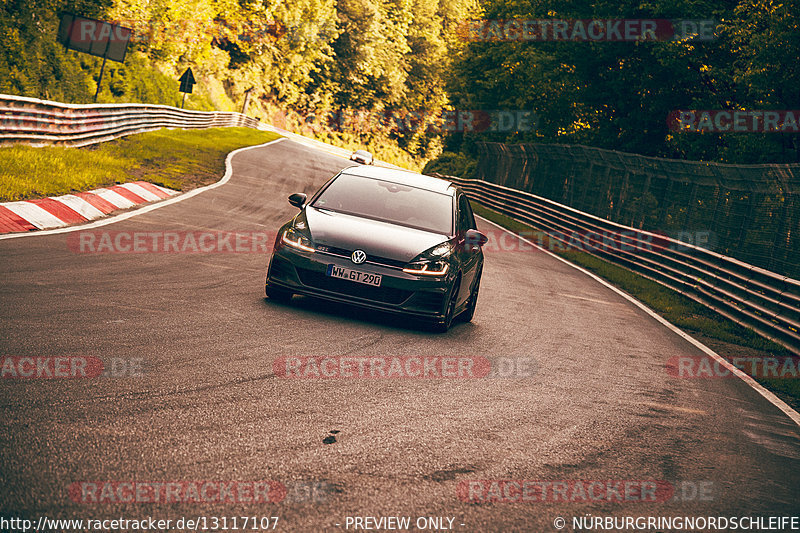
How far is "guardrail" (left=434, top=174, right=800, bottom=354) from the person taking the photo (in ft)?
41.7

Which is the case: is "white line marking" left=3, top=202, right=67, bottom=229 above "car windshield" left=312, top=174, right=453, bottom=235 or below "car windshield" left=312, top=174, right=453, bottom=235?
below

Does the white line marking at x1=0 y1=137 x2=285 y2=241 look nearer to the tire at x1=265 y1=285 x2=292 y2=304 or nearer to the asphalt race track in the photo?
the asphalt race track

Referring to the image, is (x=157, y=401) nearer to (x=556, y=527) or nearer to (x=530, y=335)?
(x=556, y=527)

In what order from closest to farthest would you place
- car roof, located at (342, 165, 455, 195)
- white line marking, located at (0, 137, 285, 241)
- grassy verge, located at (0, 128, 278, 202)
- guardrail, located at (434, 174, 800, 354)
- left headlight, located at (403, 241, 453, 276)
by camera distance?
1. left headlight, located at (403, 241, 453, 276)
2. car roof, located at (342, 165, 455, 195)
3. white line marking, located at (0, 137, 285, 241)
4. guardrail, located at (434, 174, 800, 354)
5. grassy verge, located at (0, 128, 278, 202)

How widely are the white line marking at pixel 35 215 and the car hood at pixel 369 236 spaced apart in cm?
426

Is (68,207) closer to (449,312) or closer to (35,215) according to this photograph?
(35,215)

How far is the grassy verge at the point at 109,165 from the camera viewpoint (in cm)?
1397

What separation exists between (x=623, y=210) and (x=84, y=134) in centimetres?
1413

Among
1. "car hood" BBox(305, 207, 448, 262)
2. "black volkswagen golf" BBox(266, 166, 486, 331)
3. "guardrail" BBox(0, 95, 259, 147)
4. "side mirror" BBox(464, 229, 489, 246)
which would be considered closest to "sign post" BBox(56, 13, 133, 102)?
"guardrail" BBox(0, 95, 259, 147)

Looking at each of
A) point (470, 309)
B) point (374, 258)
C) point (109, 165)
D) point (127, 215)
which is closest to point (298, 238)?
point (374, 258)

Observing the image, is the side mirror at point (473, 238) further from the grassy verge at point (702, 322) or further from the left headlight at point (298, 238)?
the grassy verge at point (702, 322)

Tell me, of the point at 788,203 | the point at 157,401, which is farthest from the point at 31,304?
the point at 788,203

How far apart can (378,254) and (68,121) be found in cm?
1433

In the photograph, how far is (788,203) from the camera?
14.0m
